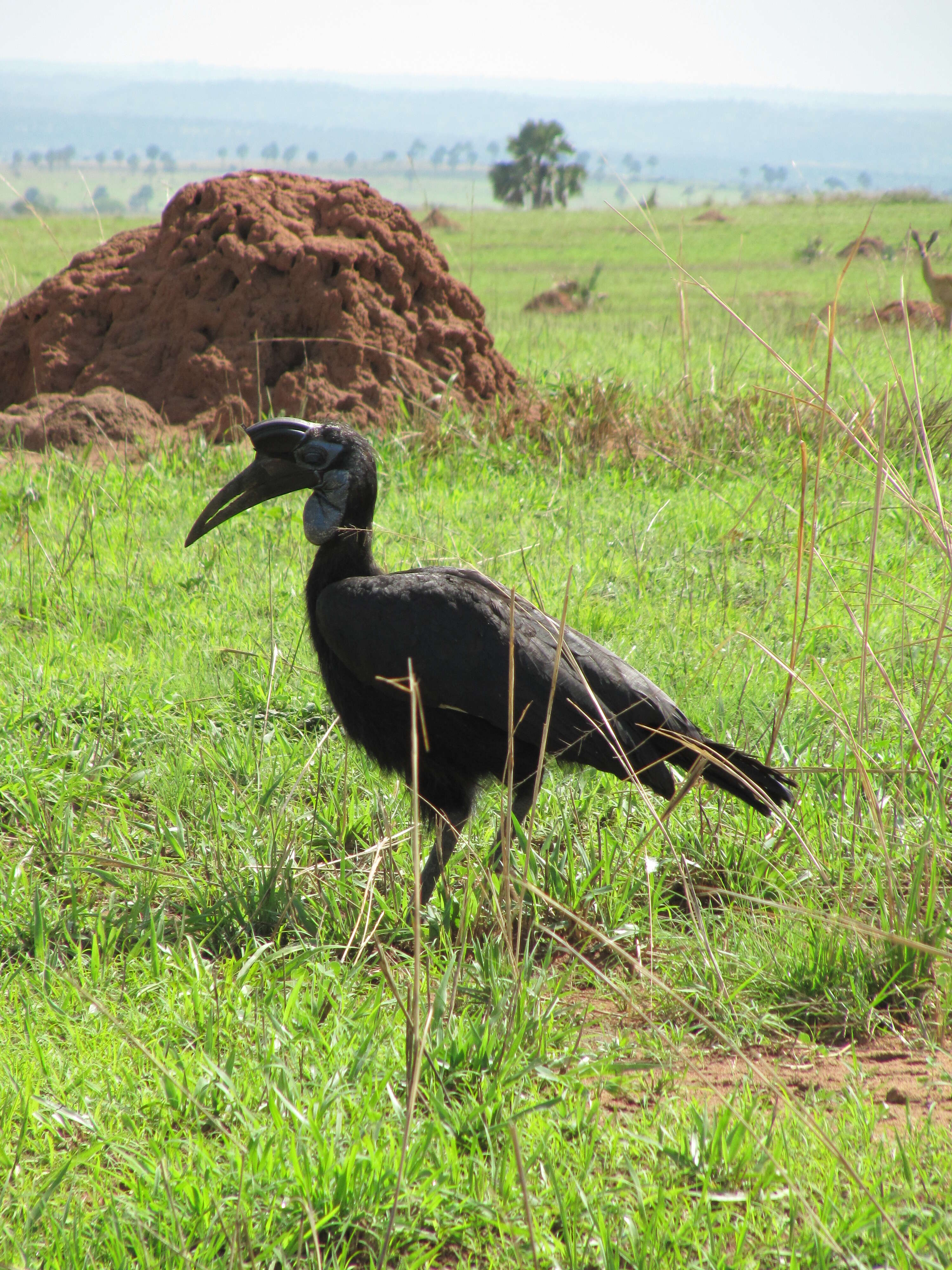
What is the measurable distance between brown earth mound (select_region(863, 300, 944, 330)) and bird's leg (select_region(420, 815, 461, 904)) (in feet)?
33.7

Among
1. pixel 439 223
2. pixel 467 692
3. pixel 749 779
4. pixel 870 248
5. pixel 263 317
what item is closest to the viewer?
pixel 749 779

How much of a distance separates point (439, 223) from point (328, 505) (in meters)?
28.6

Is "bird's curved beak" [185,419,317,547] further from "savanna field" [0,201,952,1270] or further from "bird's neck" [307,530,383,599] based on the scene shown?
"savanna field" [0,201,952,1270]

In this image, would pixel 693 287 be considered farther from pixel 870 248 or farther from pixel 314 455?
pixel 870 248

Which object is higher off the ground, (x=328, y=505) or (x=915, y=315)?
(x=915, y=315)

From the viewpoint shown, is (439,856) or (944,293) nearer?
(439,856)

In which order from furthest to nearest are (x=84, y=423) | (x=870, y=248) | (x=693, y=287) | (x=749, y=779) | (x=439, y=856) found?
(x=870, y=248)
(x=693, y=287)
(x=84, y=423)
(x=439, y=856)
(x=749, y=779)

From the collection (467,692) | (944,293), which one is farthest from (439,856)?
(944,293)

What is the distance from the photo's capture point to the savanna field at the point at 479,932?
66.4 inches

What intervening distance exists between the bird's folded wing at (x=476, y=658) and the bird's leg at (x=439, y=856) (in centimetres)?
36

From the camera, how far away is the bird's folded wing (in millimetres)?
2705

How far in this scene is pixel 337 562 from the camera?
301 centimetres

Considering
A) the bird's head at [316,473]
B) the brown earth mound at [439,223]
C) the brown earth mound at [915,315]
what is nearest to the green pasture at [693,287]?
the brown earth mound at [915,315]

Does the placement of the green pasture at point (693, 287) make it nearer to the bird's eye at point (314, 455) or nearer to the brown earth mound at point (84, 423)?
the brown earth mound at point (84, 423)
